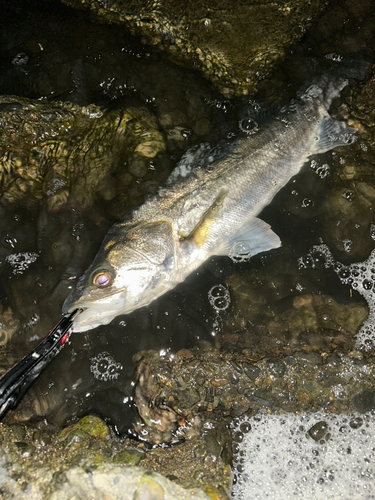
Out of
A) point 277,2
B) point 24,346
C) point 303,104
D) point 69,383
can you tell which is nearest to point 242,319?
point 69,383

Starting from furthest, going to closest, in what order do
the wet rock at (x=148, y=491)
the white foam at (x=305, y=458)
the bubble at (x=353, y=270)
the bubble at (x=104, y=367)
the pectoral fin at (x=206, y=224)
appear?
the bubble at (x=353, y=270) < the pectoral fin at (x=206, y=224) < the bubble at (x=104, y=367) < the white foam at (x=305, y=458) < the wet rock at (x=148, y=491)

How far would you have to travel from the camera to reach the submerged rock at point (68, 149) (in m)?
3.81

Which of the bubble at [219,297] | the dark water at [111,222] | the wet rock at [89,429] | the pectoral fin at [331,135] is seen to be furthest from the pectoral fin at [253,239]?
the wet rock at [89,429]

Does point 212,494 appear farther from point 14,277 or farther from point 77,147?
point 77,147

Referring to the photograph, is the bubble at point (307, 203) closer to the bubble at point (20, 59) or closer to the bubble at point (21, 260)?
the bubble at point (21, 260)

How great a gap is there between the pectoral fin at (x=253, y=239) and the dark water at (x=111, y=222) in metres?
0.18

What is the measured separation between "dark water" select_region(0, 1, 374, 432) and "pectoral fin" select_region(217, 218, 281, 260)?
0.18 metres

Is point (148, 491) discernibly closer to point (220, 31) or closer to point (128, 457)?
point (128, 457)

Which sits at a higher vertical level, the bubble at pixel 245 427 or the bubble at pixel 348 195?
the bubble at pixel 348 195

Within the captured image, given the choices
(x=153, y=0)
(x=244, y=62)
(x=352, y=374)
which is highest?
(x=153, y=0)

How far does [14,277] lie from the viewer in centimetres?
364

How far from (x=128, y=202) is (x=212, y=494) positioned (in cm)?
278

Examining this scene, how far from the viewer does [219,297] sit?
12.0 ft

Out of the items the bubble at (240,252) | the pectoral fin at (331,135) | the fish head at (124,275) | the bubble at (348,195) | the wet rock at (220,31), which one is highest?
the wet rock at (220,31)
